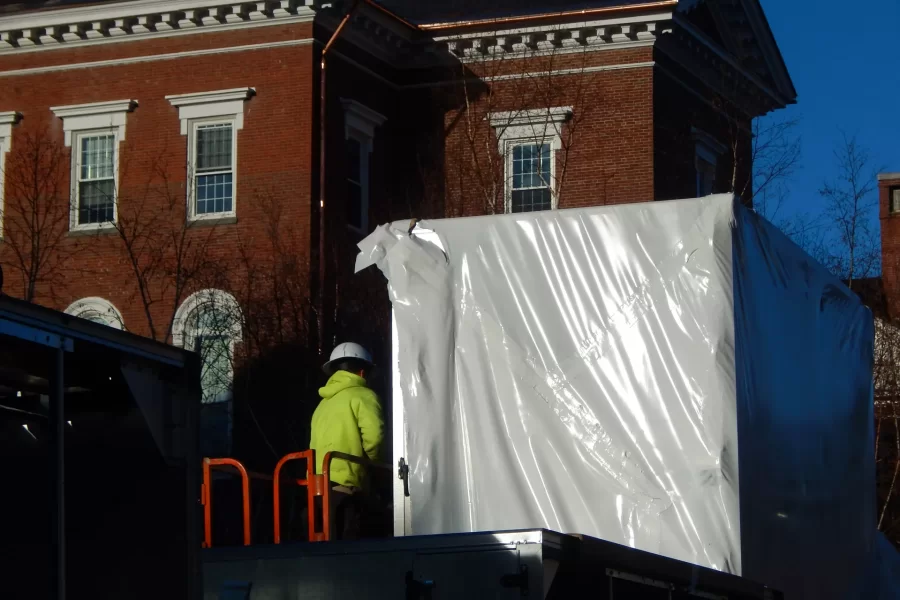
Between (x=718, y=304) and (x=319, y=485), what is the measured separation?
7.36ft

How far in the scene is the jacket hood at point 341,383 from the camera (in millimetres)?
9000

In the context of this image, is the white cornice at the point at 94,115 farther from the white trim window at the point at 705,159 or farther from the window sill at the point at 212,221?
the white trim window at the point at 705,159

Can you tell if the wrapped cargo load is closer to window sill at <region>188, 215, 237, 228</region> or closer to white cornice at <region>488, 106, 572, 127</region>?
window sill at <region>188, 215, 237, 228</region>

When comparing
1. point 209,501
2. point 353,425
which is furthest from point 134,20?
point 209,501

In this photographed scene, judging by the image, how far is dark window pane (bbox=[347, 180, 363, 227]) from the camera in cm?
2353

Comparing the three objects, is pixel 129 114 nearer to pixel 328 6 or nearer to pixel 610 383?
pixel 328 6

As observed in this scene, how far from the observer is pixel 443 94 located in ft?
80.9

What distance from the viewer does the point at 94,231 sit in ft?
76.2

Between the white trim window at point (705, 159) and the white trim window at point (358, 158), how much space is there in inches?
223

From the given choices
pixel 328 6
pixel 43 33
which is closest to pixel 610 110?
pixel 328 6

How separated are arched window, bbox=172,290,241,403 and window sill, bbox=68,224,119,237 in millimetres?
1846

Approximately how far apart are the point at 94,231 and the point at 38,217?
96 cm

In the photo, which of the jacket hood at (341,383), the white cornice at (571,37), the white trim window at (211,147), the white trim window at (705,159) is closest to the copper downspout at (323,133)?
the white trim window at (211,147)

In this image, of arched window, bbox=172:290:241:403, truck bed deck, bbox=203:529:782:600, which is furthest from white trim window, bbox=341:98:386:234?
truck bed deck, bbox=203:529:782:600
